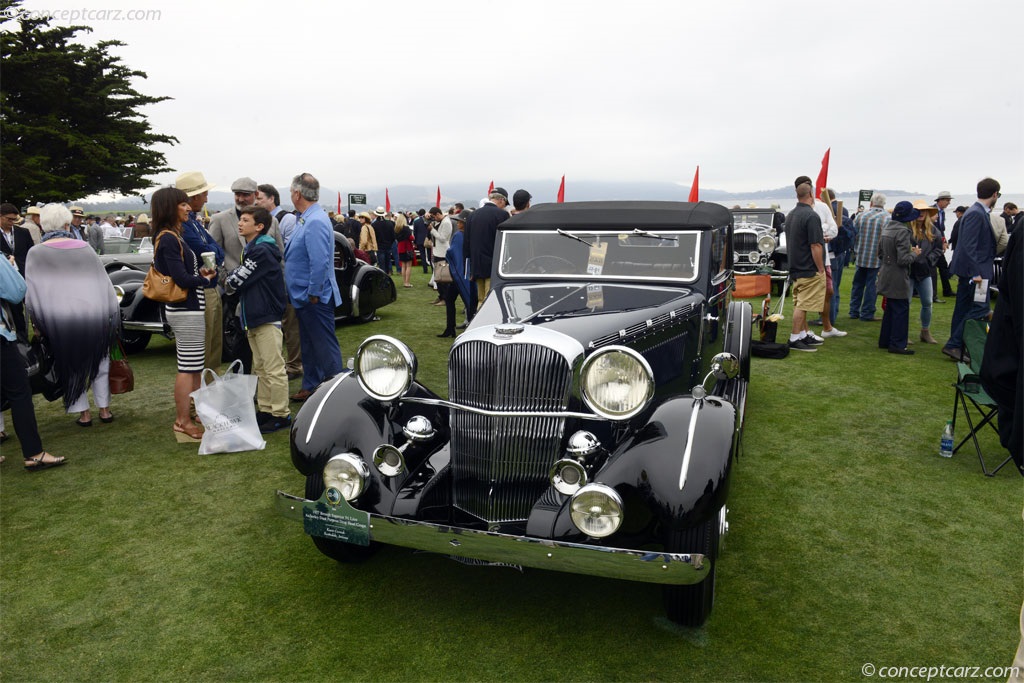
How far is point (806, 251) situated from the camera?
7.17m

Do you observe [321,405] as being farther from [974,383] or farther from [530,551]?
[974,383]

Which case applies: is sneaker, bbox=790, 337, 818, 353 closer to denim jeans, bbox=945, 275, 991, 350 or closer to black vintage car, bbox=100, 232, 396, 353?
denim jeans, bbox=945, 275, 991, 350

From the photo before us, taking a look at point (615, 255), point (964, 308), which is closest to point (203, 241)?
point (615, 255)

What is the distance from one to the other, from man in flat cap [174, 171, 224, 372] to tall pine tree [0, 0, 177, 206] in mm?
27578

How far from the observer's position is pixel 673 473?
244 centimetres

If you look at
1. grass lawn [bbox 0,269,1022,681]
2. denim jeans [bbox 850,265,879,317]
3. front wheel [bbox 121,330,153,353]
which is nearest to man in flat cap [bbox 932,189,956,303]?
denim jeans [bbox 850,265,879,317]

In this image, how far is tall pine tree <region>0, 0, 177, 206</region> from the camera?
89.2 feet

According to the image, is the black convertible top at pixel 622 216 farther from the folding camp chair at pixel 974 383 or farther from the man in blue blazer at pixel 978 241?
the man in blue blazer at pixel 978 241

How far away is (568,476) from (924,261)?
6591 millimetres

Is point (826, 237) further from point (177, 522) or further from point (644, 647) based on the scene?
point (177, 522)

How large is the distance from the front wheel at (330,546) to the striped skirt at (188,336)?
2168 mm

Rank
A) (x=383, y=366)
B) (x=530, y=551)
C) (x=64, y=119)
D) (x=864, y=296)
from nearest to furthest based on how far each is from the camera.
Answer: (x=530, y=551) → (x=383, y=366) → (x=864, y=296) → (x=64, y=119)

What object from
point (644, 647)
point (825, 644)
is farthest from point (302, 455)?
point (825, 644)

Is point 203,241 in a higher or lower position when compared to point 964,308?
higher
